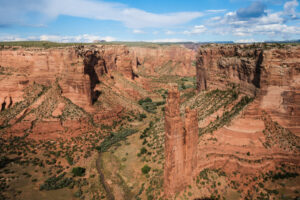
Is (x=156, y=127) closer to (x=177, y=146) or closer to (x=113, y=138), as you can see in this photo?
(x=113, y=138)

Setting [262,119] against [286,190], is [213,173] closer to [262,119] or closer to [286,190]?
[286,190]

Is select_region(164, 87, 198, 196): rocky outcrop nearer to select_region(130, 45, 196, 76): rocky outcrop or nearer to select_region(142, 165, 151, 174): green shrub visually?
select_region(142, 165, 151, 174): green shrub

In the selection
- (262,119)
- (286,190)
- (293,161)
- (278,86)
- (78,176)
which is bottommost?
(78,176)

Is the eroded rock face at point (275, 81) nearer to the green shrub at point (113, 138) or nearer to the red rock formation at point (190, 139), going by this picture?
the red rock formation at point (190, 139)

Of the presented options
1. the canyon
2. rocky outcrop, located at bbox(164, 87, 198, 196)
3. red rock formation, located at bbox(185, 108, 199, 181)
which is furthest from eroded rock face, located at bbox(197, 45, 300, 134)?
rocky outcrop, located at bbox(164, 87, 198, 196)

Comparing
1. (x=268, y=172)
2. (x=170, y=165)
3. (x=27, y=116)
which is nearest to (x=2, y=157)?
(x=27, y=116)

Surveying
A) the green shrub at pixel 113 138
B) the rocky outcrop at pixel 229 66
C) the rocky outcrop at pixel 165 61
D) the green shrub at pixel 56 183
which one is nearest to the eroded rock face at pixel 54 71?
the green shrub at pixel 113 138

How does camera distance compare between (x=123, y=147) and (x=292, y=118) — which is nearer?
(x=292, y=118)
